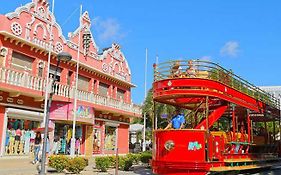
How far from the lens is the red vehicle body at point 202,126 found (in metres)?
10.9

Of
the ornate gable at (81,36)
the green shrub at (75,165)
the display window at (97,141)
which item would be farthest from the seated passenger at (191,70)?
the display window at (97,141)

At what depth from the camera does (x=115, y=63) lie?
30594mm

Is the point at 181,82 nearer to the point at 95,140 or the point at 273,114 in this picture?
the point at 273,114

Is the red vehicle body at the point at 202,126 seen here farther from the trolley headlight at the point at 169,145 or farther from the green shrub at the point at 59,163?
the green shrub at the point at 59,163

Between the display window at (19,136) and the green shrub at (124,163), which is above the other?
the display window at (19,136)

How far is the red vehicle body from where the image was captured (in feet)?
35.8

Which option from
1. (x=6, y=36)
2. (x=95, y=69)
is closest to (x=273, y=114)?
(x=95, y=69)

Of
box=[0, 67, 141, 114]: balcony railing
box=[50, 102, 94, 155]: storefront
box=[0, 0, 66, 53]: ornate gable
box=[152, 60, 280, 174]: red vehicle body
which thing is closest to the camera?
box=[152, 60, 280, 174]: red vehicle body

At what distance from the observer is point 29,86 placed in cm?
1914

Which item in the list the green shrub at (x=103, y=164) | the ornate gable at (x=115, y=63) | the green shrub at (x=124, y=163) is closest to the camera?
the green shrub at (x=103, y=164)

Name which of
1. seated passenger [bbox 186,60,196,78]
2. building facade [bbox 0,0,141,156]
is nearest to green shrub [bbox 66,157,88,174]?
building facade [bbox 0,0,141,156]

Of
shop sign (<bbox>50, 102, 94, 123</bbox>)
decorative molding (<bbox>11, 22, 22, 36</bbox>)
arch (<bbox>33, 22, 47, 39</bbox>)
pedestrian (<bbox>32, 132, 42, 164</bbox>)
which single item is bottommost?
pedestrian (<bbox>32, 132, 42, 164</bbox>)

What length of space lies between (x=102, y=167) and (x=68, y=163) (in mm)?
2081

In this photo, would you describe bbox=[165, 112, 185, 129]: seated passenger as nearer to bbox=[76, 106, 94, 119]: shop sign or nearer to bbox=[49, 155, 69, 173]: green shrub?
bbox=[49, 155, 69, 173]: green shrub
